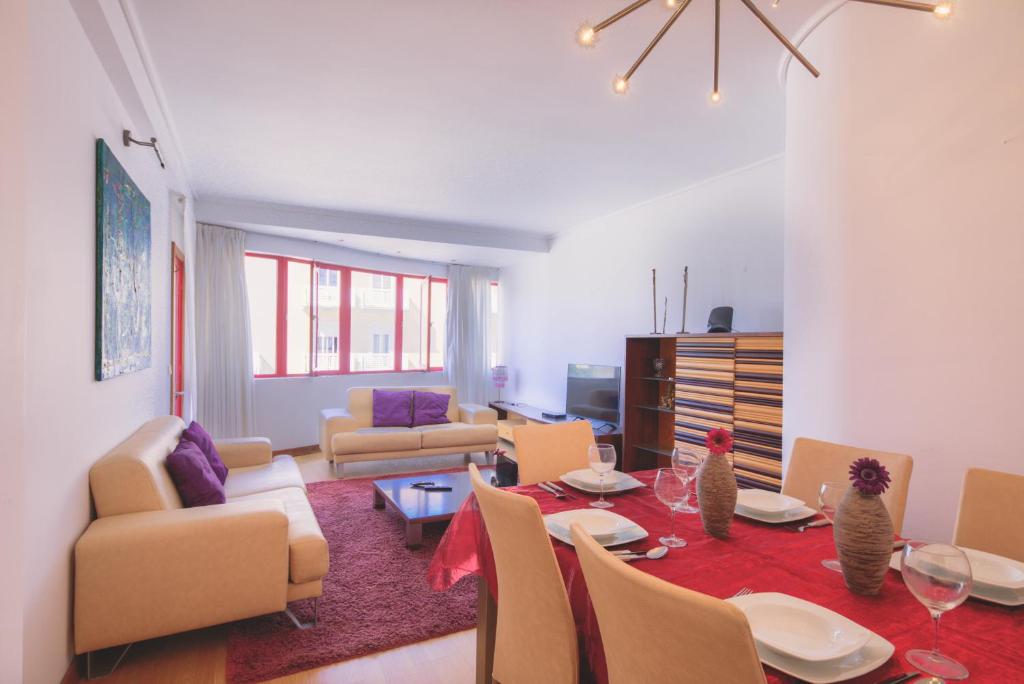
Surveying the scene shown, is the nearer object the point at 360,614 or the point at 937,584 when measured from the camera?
the point at 937,584

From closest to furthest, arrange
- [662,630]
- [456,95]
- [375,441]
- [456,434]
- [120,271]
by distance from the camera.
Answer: [662,630]
[120,271]
[456,95]
[375,441]
[456,434]

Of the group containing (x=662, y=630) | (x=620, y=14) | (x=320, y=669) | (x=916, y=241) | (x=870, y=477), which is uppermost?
(x=620, y=14)

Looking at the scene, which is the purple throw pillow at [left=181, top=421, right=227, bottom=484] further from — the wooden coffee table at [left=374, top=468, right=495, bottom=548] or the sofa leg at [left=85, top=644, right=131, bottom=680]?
the sofa leg at [left=85, top=644, right=131, bottom=680]

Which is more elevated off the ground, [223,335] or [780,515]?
[223,335]

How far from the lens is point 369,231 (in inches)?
220

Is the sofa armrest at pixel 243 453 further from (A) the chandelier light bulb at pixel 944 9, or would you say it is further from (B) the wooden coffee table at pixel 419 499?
(A) the chandelier light bulb at pixel 944 9

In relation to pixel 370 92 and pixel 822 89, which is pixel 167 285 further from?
pixel 822 89

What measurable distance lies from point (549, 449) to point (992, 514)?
1447 millimetres

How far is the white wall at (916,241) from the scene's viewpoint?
6.16 feet

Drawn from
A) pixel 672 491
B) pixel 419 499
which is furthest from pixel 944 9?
pixel 419 499

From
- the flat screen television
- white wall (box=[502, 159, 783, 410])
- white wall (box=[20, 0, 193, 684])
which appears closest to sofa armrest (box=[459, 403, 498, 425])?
the flat screen television

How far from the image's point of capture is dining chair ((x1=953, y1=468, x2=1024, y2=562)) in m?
1.43

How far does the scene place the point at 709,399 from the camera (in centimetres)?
361

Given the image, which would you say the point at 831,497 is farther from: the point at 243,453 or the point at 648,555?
the point at 243,453
